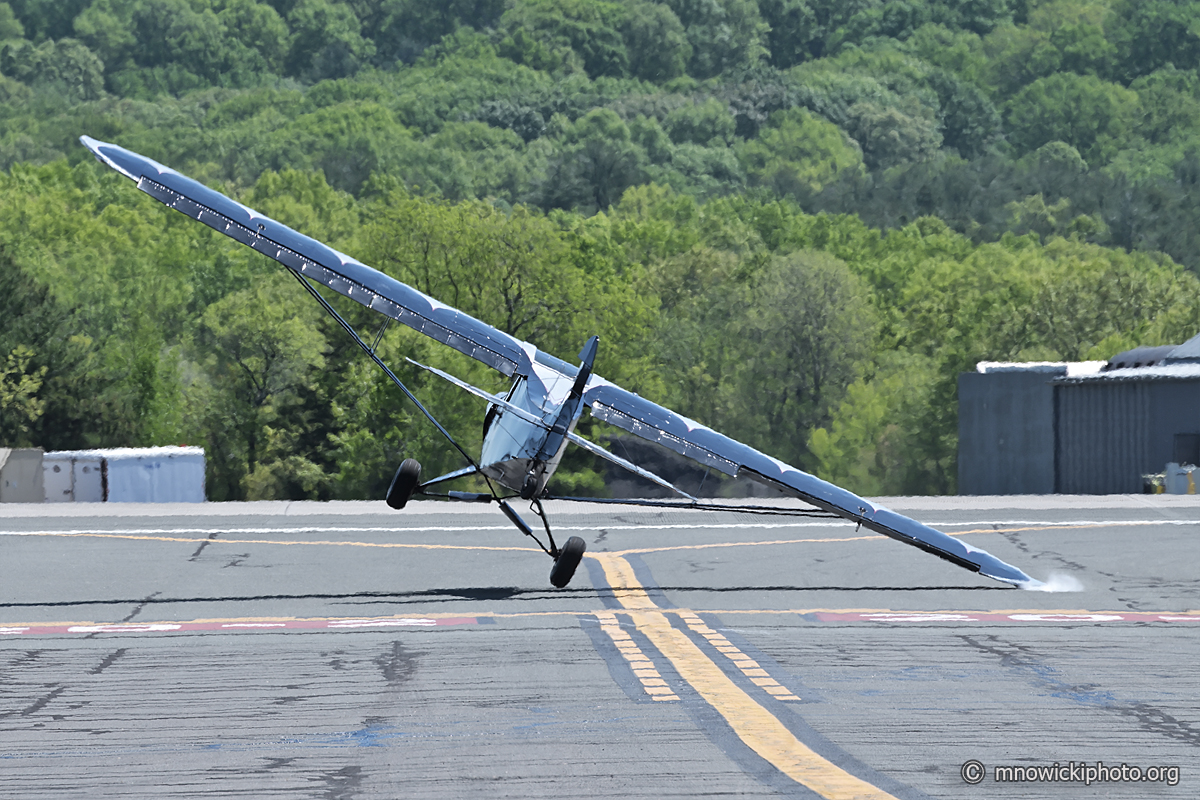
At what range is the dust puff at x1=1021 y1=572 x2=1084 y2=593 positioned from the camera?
74.7 ft

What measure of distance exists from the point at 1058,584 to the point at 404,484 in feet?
35.0

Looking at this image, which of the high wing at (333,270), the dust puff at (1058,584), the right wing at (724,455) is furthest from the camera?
the dust puff at (1058,584)

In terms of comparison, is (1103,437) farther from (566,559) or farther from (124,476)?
(124,476)

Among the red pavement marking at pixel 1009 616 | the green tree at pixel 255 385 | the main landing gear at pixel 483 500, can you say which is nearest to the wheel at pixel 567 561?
the main landing gear at pixel 483 500

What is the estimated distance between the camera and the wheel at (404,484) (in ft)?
66.2

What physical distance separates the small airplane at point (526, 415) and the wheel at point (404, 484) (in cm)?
2

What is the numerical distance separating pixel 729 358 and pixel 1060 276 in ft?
81.4

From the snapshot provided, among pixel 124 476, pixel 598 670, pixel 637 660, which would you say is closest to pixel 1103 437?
pixel 124 476

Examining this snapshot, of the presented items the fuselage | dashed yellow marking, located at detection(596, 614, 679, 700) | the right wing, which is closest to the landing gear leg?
the fuselage

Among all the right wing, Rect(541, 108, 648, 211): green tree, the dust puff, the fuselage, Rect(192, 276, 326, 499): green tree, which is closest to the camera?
the fuselage

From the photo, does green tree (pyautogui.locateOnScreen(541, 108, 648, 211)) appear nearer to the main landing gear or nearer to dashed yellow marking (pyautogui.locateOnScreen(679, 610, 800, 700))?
the main landing gear

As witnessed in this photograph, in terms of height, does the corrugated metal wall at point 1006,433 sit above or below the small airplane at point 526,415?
below

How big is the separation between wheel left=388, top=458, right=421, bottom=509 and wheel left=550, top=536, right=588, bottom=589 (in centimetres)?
221

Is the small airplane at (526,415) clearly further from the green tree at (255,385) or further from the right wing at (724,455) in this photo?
the green tree at (255,385)
